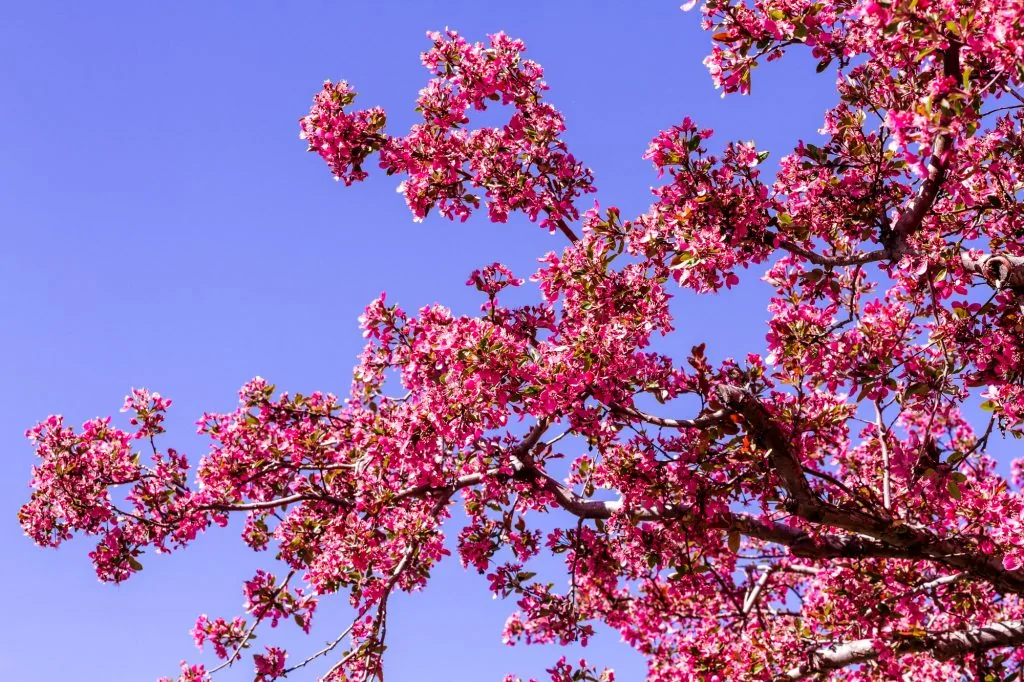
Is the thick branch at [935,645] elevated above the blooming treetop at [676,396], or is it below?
below

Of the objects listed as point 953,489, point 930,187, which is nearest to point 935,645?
point 953,489

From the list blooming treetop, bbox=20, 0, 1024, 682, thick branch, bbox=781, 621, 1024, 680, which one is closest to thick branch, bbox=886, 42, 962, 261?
blooming treetop, bbox=20, 0, 1024, 682

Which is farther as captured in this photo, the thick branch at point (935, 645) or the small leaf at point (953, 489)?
the thick branch at point (935, 645)

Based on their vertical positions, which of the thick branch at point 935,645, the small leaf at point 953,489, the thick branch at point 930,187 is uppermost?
the thick branch at point 930,187

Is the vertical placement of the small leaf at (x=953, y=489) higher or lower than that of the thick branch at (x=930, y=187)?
lower

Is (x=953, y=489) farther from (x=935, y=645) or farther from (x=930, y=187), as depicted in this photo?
(x=930, y=187)

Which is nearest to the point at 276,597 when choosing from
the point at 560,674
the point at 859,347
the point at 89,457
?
the point at 89,457

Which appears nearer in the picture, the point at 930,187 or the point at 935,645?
the point at 930,187

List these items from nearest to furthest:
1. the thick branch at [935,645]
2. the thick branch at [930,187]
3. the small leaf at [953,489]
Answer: the thick branch at [930,187], the small leaf at [953,489], the thick branch at [935,645]

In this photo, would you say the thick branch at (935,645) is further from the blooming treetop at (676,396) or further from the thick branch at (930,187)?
the thick branch at (930,187)

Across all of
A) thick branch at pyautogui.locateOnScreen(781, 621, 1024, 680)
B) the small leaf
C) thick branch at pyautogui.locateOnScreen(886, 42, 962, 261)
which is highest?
thick branch at pyautogui.locateOnScreen(886, 42, 962, 261)

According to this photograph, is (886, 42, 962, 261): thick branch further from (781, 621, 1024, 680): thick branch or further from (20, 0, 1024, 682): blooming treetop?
(781, 621, 1024, 680): thick branch

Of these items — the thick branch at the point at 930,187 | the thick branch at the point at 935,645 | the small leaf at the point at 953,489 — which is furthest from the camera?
the thick branch at the point at 935,645

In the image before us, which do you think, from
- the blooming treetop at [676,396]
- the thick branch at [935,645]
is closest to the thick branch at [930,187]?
the blooming treetop at [676,396]
